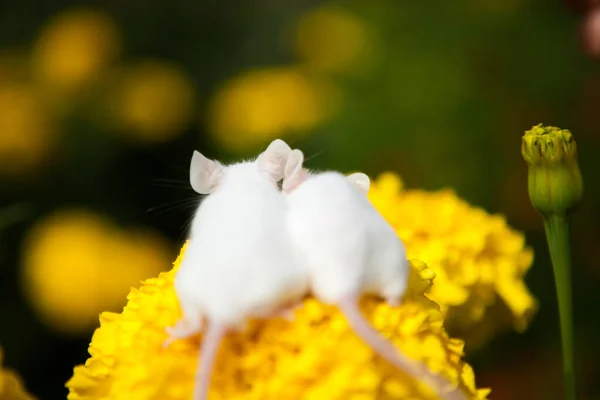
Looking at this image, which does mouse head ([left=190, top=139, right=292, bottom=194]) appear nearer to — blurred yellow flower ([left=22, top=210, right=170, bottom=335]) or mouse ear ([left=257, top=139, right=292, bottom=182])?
mouse ear ([left=257, top=139, right=292, bottom=182])

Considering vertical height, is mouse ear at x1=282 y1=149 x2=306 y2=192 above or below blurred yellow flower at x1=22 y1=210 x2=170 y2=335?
below

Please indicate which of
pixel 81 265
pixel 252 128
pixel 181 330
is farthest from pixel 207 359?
pixel 252 128

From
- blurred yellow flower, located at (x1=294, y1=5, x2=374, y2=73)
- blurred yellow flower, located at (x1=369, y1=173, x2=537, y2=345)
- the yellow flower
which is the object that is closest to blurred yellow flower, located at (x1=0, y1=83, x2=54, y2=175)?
blurred yellow flower, located at (x1=294, y1=5, x2=374, y2=73)

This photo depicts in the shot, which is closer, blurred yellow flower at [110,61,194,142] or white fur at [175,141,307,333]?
white fur at [175,141,307,333]

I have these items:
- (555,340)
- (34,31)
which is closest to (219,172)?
(555,340)

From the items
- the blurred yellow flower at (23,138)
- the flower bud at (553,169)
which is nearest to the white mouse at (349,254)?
the flower bud at (553,169)

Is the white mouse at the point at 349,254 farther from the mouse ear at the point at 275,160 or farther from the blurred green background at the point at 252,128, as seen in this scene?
the blurred green background at the point at 252,128

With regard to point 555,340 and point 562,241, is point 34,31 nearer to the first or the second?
point 555,340
